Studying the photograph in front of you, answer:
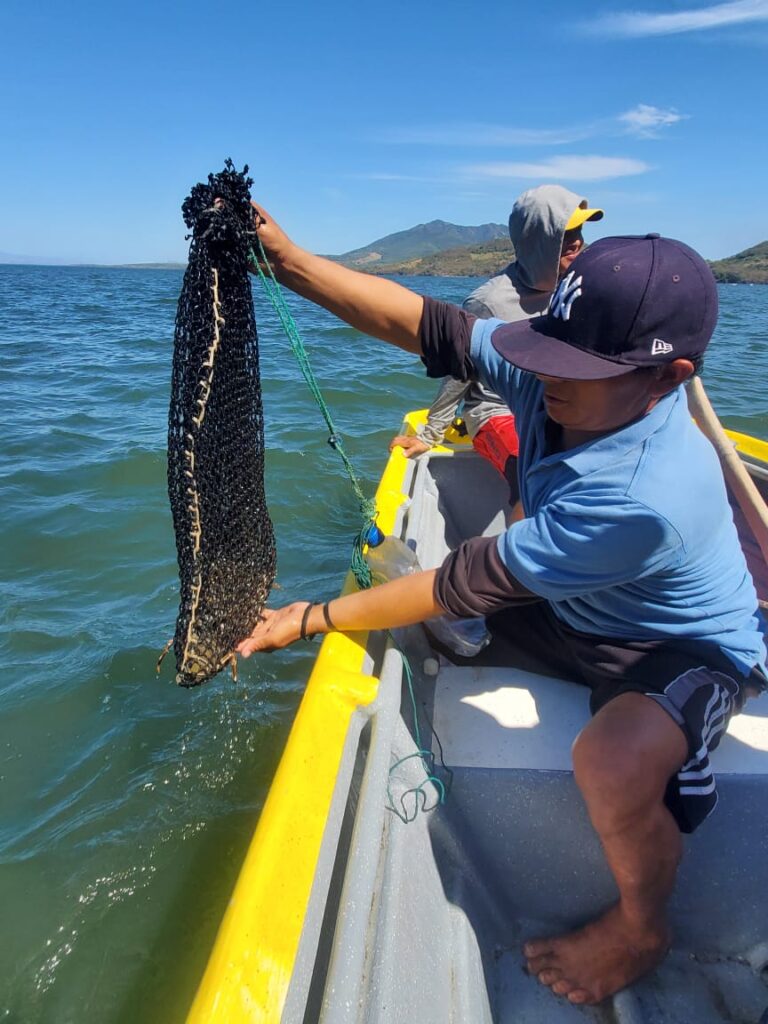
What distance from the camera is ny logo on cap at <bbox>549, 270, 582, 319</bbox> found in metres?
1.54

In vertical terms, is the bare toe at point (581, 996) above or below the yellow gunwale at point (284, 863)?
below

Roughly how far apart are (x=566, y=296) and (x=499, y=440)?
2.22m

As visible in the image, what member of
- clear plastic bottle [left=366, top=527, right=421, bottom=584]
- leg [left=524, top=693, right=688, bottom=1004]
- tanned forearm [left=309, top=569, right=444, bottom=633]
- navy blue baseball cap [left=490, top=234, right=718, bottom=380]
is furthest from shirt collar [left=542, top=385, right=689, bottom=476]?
clear plastic bottle [left=366, top=527, right=421, bottom=584]

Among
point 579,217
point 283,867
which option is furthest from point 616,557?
point 579,217

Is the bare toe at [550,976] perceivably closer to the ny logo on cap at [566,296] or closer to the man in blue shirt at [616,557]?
the man in blue shirt at [616,557]

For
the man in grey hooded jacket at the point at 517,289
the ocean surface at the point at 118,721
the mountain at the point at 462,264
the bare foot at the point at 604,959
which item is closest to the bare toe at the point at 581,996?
the bare foot at the point at 604,959

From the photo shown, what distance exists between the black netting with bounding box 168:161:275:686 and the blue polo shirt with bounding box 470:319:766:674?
854 millimetres

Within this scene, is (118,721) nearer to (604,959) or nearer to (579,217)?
(604,959)

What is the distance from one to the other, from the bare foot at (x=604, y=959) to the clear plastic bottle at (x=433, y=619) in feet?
3.12

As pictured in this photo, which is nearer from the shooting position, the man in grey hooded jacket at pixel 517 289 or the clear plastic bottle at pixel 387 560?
the clear plastic bottle at pixel 387 560

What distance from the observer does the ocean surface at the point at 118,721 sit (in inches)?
98.0

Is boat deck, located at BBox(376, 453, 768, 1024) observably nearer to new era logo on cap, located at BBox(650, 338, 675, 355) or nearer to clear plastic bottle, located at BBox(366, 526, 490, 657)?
clear plastic bottle, located at BBox(366, 526, 490, 657)

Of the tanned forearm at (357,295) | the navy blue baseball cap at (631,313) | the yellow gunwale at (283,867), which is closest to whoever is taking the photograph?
the yellow gunwale at (283,867)

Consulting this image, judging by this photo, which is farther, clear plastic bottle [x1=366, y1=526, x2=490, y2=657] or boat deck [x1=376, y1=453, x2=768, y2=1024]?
clear plastic bottle [x1=366, y1=526, x2=490, y2=657]
